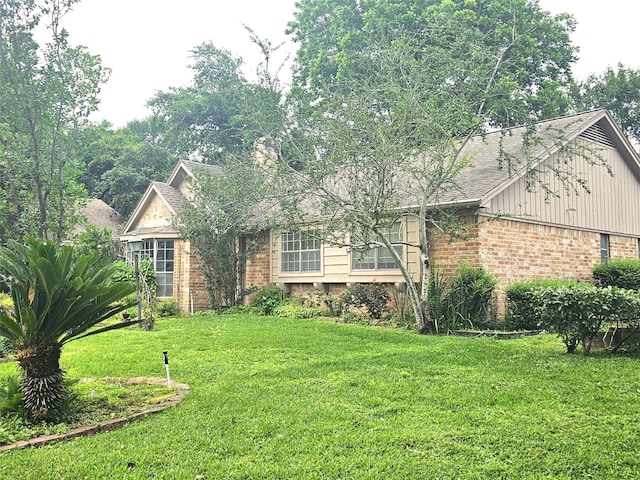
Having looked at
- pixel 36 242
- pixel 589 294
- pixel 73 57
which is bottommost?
pixel 589 294

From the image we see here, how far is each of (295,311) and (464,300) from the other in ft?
16.0

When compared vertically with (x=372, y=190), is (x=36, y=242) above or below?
below

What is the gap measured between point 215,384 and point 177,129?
3319 cm

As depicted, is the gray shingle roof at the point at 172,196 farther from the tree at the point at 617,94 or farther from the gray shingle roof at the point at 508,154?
the tree at the point at 617,94

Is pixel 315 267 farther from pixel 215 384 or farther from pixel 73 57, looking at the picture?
pixel 215 384

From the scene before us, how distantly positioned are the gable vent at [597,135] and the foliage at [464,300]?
21.5ft

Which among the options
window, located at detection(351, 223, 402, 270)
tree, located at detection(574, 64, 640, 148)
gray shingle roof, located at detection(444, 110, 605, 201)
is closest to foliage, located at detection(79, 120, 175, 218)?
window, located at detection(351, 223, 402, 270)

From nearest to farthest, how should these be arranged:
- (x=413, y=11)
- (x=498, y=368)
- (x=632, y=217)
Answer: (x=498, y=368) → (x=632, y=217) → (x=413, y=11)

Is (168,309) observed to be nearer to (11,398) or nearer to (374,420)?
(11,398)

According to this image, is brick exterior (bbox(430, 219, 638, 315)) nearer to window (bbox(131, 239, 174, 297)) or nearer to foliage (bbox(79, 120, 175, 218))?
window (bbox(131, 239, 174, 297))

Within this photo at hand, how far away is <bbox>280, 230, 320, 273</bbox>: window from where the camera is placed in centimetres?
1611

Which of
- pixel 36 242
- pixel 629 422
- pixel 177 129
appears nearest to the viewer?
pixel 629 422

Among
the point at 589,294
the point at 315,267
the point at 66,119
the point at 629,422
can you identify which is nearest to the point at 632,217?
the point at 315,267

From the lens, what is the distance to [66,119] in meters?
10.4
